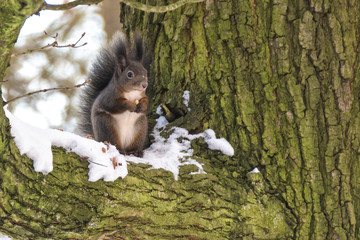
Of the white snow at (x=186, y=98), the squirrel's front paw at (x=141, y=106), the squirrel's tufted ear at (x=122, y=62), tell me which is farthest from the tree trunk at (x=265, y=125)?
the squirrel's tufted ear at (x=122, y=62)

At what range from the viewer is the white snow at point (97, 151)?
1251 mm

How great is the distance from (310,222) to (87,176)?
1074mm

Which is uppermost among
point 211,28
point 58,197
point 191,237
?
point 211,28

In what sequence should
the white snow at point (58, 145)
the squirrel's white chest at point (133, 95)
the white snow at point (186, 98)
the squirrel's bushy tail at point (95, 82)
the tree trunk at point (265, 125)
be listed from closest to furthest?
the white snow at point (58, 145) < the tree trunk at point (265, 125) < the white snow at point (186, 98) < the squirrel's white chest at point (133, 95) < the squirrel's bushy tail at point (95, 82)

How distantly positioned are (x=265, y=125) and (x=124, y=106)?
789mm

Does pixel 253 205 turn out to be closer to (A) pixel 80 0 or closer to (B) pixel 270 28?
(B) pixel 270 28

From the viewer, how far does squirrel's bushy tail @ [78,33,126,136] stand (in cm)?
247

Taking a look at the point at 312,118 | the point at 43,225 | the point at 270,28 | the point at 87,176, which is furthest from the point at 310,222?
the point at 43,225

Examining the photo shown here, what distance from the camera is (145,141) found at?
7.17 feet

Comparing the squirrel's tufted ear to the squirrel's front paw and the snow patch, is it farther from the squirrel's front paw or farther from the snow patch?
the snow patch

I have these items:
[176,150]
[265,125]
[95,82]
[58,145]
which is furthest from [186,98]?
[58,145]

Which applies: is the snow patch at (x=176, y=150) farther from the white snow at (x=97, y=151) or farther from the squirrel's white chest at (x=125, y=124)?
the squirrel's white chest at (x=125, y=124)

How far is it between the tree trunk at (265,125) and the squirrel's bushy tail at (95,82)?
555mm

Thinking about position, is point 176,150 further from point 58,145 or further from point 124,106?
point 58,145
